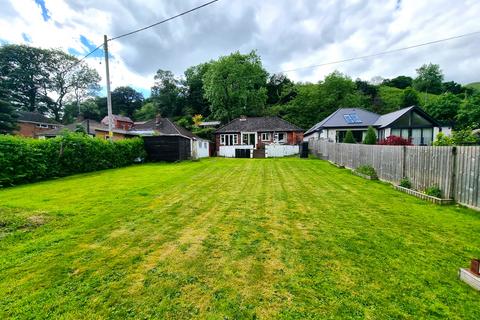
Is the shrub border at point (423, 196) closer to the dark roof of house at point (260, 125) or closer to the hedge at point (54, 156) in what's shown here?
the hedge at point (54, 156)

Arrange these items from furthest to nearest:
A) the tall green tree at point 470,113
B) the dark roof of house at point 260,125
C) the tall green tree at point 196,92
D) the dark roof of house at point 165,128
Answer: the tall green tree at point 196,92 < the tall green tree at point 470,113 < the dark roof of house at point 260,125 < the dark roof of house at point 165,128

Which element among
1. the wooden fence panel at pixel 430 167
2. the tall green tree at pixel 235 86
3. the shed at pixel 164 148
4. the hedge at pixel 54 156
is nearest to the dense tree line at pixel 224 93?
the tall green tree at pixel 235 86

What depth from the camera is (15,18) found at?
54.3 feet

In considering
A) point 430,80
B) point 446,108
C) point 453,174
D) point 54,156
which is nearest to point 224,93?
point 54,156

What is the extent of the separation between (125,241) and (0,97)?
36829mm

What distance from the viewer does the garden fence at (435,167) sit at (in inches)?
214

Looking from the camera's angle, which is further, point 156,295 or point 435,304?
point 156,295

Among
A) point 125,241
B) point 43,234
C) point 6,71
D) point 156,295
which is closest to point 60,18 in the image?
point 43,234

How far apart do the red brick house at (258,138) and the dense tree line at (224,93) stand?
10061 mm

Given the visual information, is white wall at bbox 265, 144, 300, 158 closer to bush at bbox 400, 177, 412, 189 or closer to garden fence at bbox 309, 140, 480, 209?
garden fence at bbox 309, 140, 480, 209

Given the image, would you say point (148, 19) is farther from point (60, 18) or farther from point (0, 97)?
point (0, 97)

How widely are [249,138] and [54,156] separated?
859 inches

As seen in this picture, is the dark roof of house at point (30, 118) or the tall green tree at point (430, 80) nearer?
the dark roof of house at point (30, 118)

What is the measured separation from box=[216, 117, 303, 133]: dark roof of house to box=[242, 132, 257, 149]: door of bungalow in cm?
54
